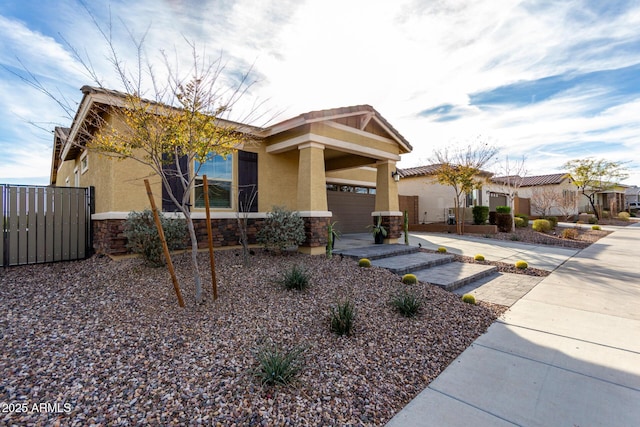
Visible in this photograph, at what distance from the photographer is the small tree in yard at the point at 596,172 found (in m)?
23.8

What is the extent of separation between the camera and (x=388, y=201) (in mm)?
10422

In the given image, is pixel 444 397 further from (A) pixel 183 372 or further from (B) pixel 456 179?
(B) pixel 456 179

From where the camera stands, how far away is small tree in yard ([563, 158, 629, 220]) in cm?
2377

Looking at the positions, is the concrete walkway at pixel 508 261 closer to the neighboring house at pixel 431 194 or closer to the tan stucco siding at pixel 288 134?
the tan stucco siding at pixel 288 134

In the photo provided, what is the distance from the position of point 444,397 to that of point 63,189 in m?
9.08

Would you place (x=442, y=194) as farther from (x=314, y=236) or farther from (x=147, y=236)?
(x=147, y=236)

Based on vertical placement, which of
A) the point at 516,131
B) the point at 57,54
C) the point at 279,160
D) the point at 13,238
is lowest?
the point at 13,238

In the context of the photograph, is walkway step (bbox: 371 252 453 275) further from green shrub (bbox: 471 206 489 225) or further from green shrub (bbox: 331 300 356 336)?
green shrub (bbox: 471 206 489 225)

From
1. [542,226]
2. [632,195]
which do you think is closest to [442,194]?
[542,226]

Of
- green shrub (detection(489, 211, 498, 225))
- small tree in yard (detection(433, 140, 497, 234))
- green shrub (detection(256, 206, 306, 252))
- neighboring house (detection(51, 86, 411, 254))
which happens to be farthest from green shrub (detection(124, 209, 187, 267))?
green shrub (detection(489, 211, 498, 225))

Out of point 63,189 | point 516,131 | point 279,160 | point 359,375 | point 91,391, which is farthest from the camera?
point 516,131

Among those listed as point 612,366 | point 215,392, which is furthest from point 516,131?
point 215,392

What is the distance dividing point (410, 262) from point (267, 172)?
4935 mm

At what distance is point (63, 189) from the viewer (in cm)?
735
